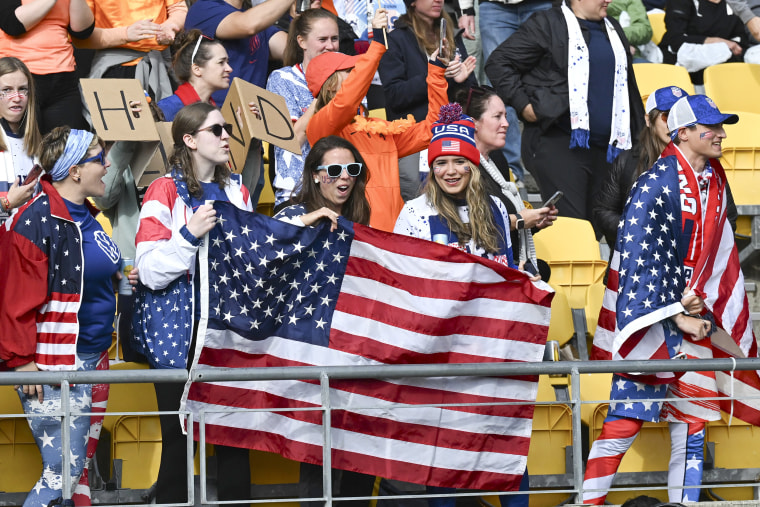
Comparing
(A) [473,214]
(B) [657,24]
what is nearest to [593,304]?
(A) [473,214]

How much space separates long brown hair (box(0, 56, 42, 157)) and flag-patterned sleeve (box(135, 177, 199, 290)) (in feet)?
4.80

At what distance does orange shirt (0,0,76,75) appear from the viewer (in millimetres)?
8391

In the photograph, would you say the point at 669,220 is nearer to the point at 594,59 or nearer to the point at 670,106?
the point at 670,106

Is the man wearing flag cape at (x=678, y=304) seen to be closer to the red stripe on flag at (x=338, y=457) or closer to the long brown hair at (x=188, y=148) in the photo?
the red stripe on flag at (x=338, y=457)

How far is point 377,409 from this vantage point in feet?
20.6

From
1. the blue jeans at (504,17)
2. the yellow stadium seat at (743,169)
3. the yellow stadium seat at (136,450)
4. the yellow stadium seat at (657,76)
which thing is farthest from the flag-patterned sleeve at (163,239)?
the yellow stadium seat at (657,76)

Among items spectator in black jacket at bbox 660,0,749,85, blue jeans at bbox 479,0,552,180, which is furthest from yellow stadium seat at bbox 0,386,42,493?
spectator in black jacket at bbox 660,0,749,85

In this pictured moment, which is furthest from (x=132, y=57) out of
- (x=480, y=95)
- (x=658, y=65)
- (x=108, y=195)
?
(x=658, y=65)

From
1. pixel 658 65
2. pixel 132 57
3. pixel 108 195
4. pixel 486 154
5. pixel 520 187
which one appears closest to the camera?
pixel 108 195

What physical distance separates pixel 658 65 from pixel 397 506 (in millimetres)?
5677

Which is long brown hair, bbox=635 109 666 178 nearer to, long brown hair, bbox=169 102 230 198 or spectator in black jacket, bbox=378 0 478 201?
spectator in black jacket, bbox=378 0 478 201

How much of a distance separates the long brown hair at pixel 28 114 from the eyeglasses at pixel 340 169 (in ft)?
6.13

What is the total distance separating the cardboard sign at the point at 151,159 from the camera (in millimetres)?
7203

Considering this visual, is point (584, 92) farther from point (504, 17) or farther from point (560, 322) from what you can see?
point (560, 322)
